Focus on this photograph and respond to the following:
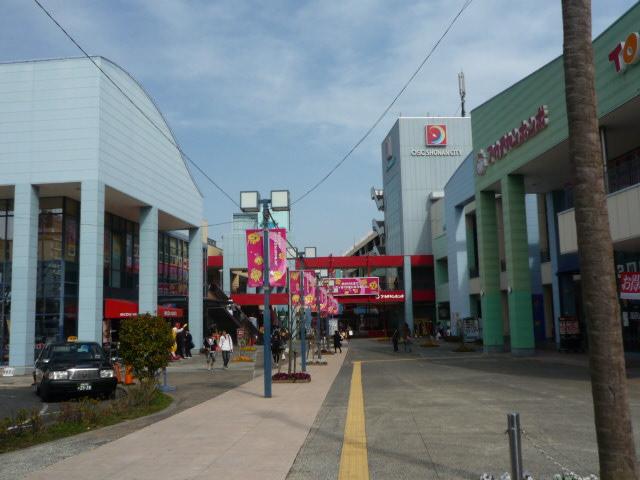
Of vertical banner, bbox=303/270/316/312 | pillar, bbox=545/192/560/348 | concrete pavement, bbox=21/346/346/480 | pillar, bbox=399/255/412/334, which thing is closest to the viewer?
concrete pavement, bbox=21/346/346/480

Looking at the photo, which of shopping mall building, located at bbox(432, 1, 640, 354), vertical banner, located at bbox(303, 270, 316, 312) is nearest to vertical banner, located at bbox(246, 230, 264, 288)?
vertical banner, located at bbox(303, 270, 316, 312)

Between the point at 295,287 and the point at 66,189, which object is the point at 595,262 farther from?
the point at 66,189

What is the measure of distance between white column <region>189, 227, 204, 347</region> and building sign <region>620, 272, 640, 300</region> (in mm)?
27748

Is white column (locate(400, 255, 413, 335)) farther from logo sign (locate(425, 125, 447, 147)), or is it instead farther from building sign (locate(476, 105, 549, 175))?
→ building sign (locate(476, 105, 549, 175))

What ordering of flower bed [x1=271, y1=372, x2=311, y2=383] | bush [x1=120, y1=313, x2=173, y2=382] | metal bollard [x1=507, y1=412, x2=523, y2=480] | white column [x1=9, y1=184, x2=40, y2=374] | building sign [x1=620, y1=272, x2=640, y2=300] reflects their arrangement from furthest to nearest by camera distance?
white column [x1=9, y1=184, x2=40, y2=374]
flower bed [x1=271, y1=372, x2=311, y2=383]
building sign [x1=620, y1=272, x2=640, y2=300]
bush [x1=120, y1=313, x2=173, y2=382]
metal bollard [x1=507, y1=412, x2=523, y2=480]

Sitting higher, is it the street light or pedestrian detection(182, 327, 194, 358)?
the street light

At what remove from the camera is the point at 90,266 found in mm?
28141

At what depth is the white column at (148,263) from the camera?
3350cm

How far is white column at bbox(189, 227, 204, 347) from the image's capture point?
133 ft

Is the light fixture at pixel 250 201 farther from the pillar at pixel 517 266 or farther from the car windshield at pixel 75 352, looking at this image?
the pillar at pixel 517 266

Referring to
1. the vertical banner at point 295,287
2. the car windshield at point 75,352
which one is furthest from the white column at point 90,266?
the car windshield at point 75,352

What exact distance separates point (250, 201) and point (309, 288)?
12264 mm

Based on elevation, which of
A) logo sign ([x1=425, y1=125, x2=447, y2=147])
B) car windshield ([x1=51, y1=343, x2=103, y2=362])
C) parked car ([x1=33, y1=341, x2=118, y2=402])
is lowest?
parked car ([x1=33, y1=341, x2=118, y2=402])

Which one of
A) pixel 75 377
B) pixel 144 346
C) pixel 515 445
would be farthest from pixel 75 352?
pixel 515 445
